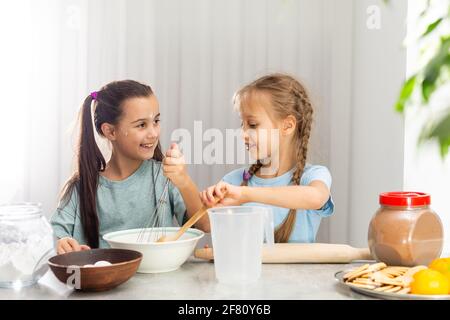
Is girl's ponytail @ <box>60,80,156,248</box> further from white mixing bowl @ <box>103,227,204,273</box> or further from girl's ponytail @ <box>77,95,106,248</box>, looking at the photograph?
white mixing bowl @ <box>103,227,204,273</box>

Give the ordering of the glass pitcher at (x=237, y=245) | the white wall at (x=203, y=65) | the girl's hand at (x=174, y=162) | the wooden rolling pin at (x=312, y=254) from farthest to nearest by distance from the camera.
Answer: the white wall at (x=203, y=65)
the girl's hand at (x=174, y=162)
the wooden rolling pin at (x=312, y=254)
the glass pitcher at (x=237, y=245)

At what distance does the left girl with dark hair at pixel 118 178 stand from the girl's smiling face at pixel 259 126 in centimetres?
27

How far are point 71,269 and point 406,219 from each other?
25.0 inches

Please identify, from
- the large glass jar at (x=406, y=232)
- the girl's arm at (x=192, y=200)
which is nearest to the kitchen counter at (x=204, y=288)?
the large glass jar at (x=406, y=232)

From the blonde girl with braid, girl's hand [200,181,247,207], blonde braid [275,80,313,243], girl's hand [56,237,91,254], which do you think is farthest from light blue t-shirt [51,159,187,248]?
girl's hand [200,181,247,207]

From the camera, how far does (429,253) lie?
42.3 inches

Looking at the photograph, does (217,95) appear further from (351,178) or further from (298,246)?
(298,246)

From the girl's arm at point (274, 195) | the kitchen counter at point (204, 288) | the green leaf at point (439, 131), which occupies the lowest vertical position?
the kitchen counter at point (204, 288)

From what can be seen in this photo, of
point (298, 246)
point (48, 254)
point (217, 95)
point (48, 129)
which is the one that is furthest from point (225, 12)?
point (48, 254)

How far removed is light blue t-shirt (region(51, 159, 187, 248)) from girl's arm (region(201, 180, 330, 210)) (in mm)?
535

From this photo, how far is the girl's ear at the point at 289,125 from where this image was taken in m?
1.74

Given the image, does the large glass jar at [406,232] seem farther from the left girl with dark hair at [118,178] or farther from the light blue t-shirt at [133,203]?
the light blue t-shirt at [133,203]

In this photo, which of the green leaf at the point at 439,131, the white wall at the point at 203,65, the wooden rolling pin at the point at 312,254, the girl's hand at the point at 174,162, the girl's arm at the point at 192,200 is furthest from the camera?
the white wall at the point at 203,65

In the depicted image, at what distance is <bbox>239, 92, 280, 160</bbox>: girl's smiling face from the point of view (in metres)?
1.67
